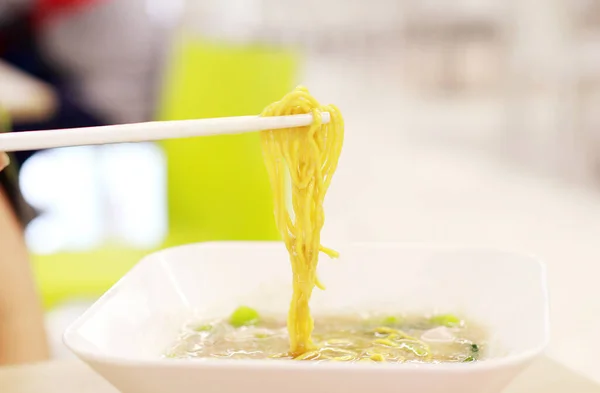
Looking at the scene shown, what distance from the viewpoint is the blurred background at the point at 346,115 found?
208 cm

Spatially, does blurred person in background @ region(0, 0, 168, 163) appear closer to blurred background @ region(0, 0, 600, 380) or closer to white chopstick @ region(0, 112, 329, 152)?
blurred background @ region(0, 0, 600, 380)

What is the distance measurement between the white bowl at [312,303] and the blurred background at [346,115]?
0.65 metres

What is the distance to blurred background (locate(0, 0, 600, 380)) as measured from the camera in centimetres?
208

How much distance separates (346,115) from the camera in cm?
602

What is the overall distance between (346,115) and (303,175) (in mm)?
5138

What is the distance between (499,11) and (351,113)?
1384mm

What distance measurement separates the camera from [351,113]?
19.9 ft

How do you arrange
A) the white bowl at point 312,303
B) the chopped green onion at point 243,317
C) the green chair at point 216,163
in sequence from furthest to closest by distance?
the green chair at point 216,163 < the chopped green onion at point 243,317 < the white bowl at point 312,303

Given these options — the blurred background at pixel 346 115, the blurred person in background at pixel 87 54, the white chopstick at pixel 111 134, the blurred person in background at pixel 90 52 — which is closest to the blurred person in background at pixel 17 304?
the blurred background at pixel 346 115

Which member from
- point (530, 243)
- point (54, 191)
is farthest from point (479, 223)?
point (54, 191)

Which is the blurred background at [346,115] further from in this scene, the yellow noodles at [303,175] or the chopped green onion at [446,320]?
the yellow noodles at [303,175]

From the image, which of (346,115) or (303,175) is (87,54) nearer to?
(346,115)

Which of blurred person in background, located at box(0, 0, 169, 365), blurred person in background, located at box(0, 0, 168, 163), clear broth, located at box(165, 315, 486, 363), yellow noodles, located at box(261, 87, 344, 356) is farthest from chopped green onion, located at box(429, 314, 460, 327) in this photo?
blurred person in background, located at box(0, 0, 168, 163)

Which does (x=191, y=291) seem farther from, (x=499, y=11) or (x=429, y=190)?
(x=499, y=11)
